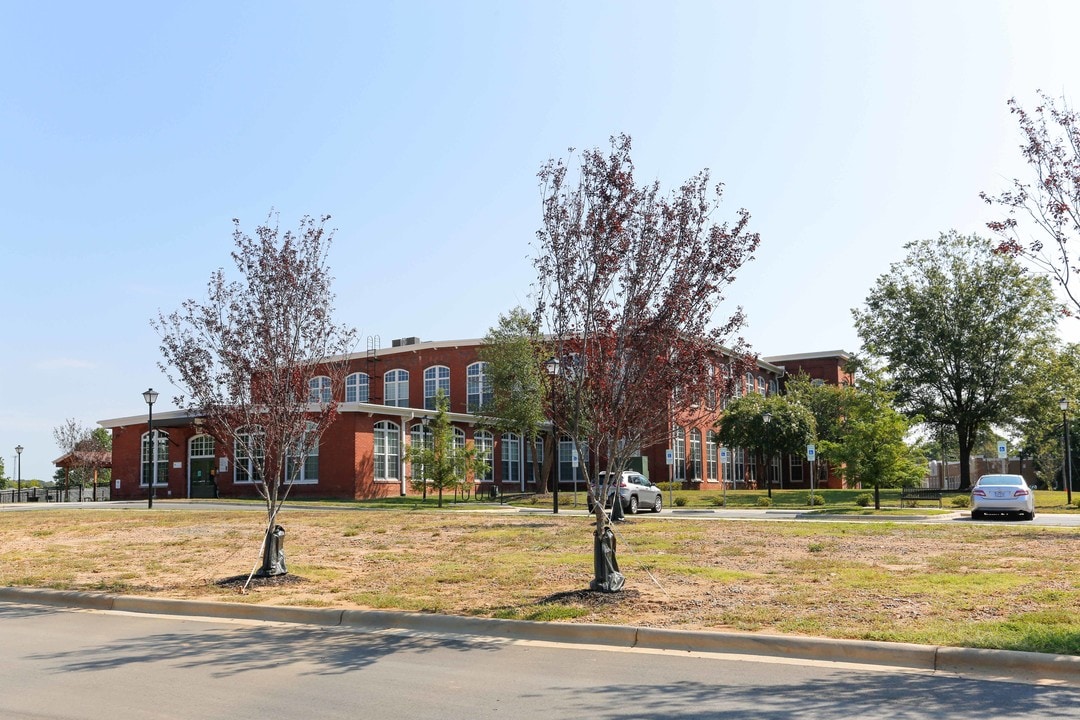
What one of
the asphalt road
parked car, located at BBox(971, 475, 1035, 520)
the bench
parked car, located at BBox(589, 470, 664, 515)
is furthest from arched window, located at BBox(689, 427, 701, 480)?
the asphalt road

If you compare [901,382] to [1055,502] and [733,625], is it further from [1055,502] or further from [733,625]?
[733,625]

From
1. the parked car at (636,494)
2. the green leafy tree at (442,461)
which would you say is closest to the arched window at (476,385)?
the green leafy tree at (442,461)

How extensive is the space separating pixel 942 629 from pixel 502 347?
1617 inches

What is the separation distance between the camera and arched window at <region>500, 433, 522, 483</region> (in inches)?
2229

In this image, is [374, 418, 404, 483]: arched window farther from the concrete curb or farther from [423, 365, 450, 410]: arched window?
the concrete curb

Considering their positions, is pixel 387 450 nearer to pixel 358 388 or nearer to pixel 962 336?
pixel 358 388

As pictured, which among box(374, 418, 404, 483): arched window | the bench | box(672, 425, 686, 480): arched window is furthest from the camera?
box(672, 425, 686, 480): arched window

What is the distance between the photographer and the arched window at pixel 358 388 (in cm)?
6178

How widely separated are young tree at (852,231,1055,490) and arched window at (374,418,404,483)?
2832 centimetres

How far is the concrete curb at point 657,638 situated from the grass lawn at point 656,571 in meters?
0.32

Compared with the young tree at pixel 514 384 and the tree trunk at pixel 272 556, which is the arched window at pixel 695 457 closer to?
the young tree at pixel 514 384

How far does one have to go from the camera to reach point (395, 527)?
2352cm

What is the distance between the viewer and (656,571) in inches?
545

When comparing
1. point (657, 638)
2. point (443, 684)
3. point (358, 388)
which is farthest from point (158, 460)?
point (443, 684)
